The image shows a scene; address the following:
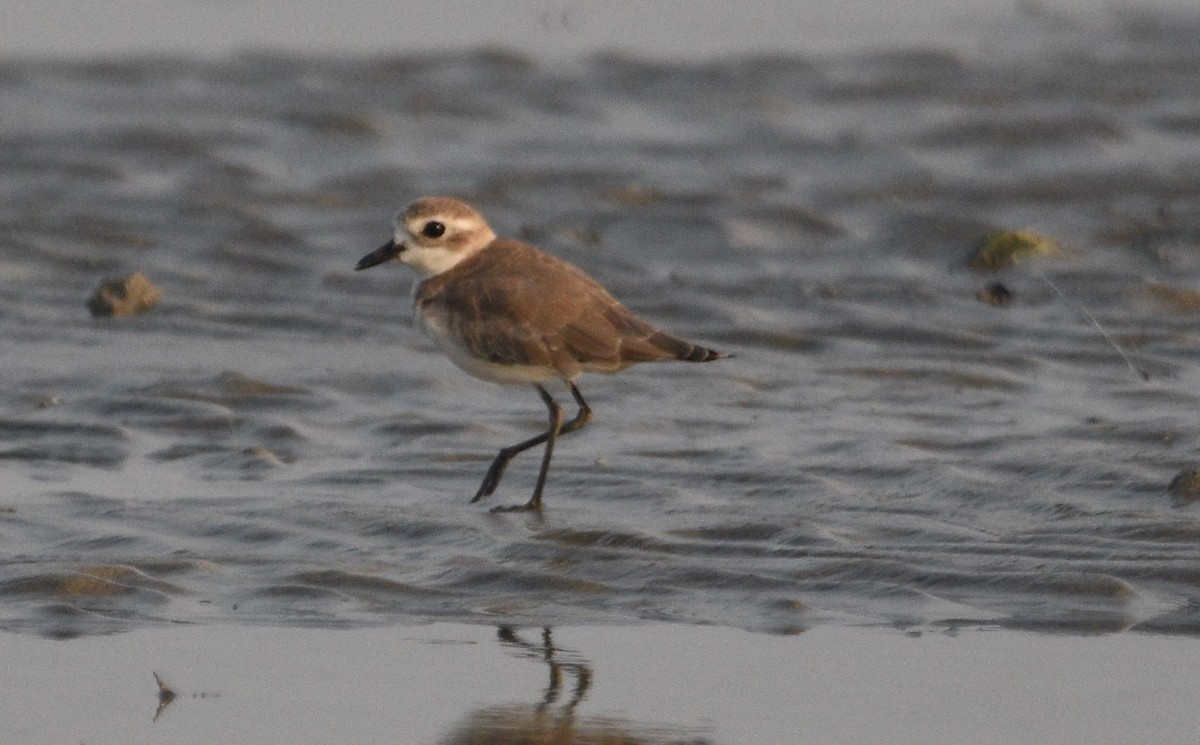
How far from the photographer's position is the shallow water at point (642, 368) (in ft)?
23.9

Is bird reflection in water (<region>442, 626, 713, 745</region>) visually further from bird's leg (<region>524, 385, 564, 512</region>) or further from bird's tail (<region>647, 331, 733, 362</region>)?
bird's tail (<region>647, 331, 733, 362</region>)

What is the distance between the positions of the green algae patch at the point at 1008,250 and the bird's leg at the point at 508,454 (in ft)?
13.0

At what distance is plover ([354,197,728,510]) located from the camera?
8469 mm

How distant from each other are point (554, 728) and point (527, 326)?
2.83 meters

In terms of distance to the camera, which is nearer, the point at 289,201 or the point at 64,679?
the point at 64,679

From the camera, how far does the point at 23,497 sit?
27.2ft

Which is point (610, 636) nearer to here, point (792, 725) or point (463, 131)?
point (792, 725)

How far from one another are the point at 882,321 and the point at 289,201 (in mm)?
4068

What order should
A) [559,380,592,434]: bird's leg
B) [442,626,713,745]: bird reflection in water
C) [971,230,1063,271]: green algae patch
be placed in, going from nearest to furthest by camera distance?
[442,626,713,745]: bird reflection in water
[559,380,592,434]: bird's leg
[971,230,1063,271]: green algae patch

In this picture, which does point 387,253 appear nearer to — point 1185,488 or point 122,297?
point 122,297

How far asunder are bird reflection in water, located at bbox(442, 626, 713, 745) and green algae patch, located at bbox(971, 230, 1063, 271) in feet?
21.1

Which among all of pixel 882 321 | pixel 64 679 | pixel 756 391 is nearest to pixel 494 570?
pixel 64 679

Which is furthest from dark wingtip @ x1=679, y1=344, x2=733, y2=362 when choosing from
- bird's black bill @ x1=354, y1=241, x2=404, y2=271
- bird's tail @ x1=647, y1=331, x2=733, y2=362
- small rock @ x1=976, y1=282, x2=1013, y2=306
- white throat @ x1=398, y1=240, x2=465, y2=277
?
small rock @ x1=976, y1=282, x2=1013, y2=306

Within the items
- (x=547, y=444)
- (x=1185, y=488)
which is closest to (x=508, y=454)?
(x=547, y=444)
